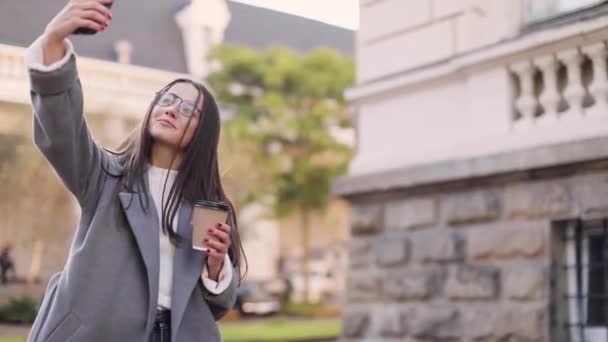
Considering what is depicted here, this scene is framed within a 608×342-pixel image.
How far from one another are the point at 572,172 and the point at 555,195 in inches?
6.2

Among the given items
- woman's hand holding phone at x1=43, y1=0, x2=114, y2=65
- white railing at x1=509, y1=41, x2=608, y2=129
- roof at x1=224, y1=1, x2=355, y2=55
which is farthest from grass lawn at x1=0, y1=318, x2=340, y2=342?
woman's hand holding phone at x1=43, y1=0, x2=114, y2=65

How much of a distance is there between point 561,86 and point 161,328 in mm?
3251

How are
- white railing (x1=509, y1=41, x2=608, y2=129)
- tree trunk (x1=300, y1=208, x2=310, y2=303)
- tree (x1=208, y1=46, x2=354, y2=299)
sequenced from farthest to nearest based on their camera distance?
1. tree trunk (x1=300, y1=208, x2=310, y2=303)
2. tree (x1=208, y1=46, x2=354, y2=299)
3. white railing (x1=509, y1=41, x2=608, y2=129)

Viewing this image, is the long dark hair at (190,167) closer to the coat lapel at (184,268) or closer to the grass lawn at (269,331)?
the coat lapel at (184,268)

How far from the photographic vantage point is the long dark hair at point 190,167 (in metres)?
2.04

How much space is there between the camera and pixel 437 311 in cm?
488

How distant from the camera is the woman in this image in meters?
1.81

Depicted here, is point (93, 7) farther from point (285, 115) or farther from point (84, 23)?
point (285, 115)

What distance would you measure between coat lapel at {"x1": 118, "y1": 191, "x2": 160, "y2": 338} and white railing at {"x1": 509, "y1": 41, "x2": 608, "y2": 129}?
9.58ft

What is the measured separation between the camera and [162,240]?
2.01 metres

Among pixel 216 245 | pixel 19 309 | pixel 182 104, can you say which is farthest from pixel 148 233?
pixel 19 309

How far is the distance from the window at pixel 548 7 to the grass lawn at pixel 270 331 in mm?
7765

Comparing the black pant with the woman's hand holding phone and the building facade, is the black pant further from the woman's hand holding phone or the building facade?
the building facade

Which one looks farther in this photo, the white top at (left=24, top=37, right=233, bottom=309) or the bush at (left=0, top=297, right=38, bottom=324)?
the bush at (left=0, top=297, right=38, bottom=324)
